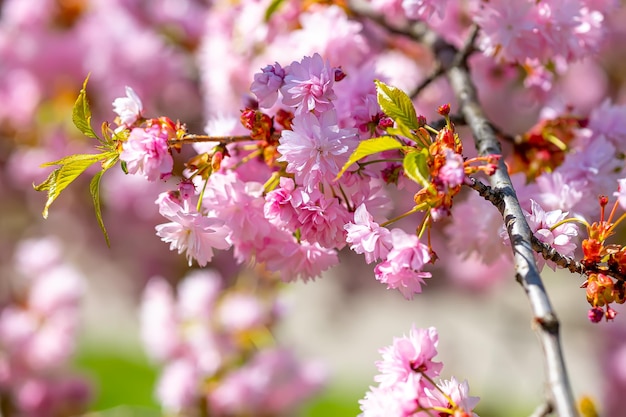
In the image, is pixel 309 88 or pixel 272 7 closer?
pixel 309 88

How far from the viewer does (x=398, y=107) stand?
805mm

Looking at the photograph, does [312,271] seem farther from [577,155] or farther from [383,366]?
[577,155]

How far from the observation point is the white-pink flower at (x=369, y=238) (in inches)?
31.9

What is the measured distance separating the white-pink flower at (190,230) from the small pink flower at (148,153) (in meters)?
0.04

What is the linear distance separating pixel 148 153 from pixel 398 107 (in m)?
0.28

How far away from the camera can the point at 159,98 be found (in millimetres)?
2594

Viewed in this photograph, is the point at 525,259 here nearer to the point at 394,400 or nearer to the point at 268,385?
the point at 394,400

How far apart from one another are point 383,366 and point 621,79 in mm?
2547

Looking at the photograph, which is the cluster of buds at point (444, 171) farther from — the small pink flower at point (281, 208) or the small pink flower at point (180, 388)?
the small pink flower at point (180, 388)

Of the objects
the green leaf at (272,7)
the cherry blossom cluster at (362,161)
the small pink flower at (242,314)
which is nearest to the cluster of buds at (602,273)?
the cherry blossom cluster at (362,161)

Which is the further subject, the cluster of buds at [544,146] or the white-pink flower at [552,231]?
the cluster of buds at [544,146]

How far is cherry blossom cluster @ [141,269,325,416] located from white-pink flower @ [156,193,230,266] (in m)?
1.03

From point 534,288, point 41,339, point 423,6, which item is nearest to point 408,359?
point 534,288

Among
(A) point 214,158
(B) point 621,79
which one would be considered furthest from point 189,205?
(B) point 621,79
